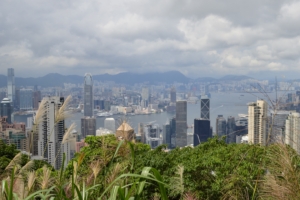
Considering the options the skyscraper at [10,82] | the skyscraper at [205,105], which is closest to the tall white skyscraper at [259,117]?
the skyscraper at [205,105]

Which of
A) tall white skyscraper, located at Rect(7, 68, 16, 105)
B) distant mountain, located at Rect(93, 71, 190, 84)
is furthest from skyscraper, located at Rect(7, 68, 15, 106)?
distant mountain, located at Rect(93, 71, 190, 84)

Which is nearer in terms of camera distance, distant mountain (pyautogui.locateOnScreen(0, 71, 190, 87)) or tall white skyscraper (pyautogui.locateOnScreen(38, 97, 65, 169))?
tall white skyscraper (pyautogui.locateOnScreen(38, 97, 65, 169))

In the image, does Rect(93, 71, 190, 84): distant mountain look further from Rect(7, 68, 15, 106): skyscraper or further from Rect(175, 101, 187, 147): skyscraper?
Rect(175, 101, 187, 147): skyscraper

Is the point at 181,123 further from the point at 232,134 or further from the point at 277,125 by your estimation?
the point at 277,125

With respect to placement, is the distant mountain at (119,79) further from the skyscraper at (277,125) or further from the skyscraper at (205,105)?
the skyscraper at (277,125)

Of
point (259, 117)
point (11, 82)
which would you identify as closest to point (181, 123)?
point (11, 82)
